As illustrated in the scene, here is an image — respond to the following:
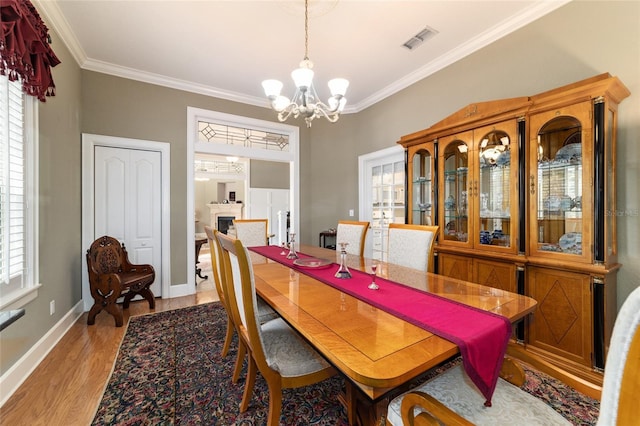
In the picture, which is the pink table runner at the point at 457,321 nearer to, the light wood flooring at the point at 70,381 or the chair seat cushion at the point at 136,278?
the light wood flooring at the point at 70,381

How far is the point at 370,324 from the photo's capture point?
3.48ft

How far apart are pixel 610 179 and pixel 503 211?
0.68 meters

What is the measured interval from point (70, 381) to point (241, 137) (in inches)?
135

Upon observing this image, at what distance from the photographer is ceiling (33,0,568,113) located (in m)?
2.34

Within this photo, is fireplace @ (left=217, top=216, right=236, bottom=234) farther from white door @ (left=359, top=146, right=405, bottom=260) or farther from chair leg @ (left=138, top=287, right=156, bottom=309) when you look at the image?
white door @ (left=359, top=146, right=405, bottom=260)

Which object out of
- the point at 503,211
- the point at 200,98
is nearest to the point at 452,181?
the point at 503,211

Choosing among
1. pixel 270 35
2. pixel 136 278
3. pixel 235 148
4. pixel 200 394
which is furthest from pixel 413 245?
pixel 235 148

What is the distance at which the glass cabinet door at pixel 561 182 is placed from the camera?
1865mm

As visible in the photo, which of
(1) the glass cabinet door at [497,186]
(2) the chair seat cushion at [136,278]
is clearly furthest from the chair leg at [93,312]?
(1) the glass cabinet door at [497,186]

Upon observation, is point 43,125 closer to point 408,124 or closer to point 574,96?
point 408,124

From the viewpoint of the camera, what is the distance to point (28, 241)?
2062 mm

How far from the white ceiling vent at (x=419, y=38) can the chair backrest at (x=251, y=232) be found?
2.65m

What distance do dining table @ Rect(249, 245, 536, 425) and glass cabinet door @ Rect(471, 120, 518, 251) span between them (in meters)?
1.02

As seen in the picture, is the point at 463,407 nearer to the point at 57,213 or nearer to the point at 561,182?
the point at 561,182
